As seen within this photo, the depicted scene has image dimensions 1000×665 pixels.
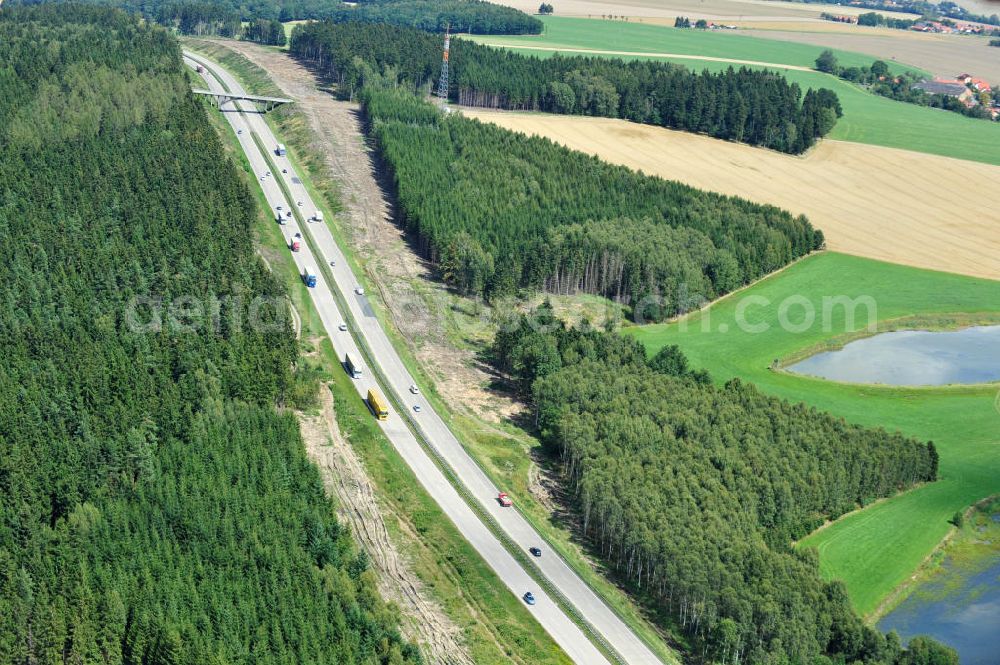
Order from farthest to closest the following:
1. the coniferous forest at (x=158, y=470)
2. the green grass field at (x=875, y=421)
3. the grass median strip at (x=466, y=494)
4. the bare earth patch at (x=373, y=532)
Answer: the green grass field at (x=875, y=421), the grass median strip at (x=466, y=494), the bare earth patch at (x=373, y=532), the coniferous forest at (x=158, y=470)

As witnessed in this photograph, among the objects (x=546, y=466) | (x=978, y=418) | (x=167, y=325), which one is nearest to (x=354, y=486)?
(x=546, y=466)

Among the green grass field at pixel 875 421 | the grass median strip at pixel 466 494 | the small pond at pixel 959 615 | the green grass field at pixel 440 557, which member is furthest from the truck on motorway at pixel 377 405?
the small pond at pixel 959 615

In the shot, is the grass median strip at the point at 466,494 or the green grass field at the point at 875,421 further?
the green grass field at the point at 875,421

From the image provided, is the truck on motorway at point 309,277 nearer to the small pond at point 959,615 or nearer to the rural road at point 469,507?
the rural road at point 469,507

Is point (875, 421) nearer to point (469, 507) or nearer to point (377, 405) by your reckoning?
point (469, 507)

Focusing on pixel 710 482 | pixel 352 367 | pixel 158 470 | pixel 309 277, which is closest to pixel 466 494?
pixel 710 482

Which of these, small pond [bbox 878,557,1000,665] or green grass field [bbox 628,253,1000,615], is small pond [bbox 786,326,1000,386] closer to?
green grass field [bbox 628,253,1000,615]

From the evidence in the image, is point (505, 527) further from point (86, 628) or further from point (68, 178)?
point (68, 178)
